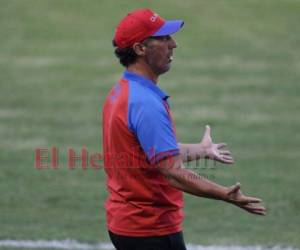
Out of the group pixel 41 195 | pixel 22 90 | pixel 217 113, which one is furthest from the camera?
pixel 22 90

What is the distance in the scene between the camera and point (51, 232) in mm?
9734

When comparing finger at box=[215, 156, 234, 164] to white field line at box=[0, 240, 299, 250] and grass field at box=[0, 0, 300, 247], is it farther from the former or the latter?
grass field at box=[0, 0, 300, 247]

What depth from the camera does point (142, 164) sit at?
5.75 m

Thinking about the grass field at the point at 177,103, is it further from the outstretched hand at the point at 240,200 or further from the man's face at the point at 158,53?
the man's face at the point at 158,53

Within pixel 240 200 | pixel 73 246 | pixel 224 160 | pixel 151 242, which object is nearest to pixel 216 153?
pixel 224 160

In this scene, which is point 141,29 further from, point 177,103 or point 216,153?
point 177,103

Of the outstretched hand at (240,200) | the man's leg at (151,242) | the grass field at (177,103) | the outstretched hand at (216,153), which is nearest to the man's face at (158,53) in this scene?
the outstretched hand at (216,153)

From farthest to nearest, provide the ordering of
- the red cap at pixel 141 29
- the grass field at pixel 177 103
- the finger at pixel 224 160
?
the grass field at pixel 177 103 < the finger at pixel 224 160 < the red cap at pixel 141 29

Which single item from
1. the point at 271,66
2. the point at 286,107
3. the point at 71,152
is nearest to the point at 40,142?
the point at 71,152

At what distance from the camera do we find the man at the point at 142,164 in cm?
565

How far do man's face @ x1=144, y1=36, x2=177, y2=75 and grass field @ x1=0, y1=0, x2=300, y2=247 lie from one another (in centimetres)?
381

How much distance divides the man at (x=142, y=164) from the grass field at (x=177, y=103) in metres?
3.56

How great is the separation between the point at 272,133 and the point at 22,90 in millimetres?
5490

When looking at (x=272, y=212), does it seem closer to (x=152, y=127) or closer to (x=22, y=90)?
(x=152, y=127)
